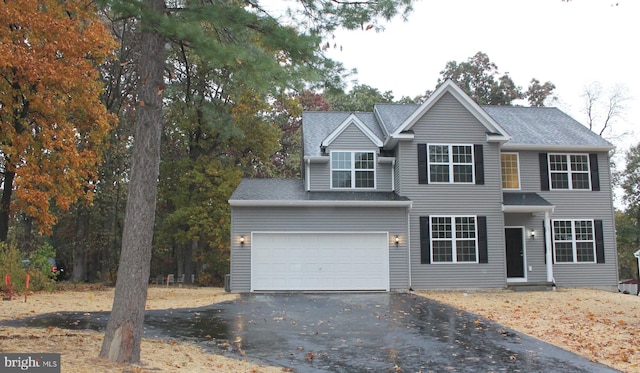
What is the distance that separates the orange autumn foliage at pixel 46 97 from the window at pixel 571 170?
55.3ft

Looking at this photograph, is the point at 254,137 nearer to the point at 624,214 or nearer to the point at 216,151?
the point at 216,151

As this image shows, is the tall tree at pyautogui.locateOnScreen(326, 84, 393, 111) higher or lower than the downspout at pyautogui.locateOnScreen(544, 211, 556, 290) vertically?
higher

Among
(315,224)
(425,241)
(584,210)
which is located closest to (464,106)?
(425,241)

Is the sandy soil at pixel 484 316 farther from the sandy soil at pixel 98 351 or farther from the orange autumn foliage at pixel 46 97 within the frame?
the orange autumn foliage at pixel 46 97

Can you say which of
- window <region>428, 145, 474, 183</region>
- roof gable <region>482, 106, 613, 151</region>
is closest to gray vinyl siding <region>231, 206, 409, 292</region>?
window <region>428, 145, 474, 183</region>

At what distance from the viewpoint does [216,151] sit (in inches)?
1062

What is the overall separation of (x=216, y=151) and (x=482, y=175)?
1346 cm

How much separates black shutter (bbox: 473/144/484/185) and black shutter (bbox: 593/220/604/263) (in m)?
5.09

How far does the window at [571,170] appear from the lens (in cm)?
2081

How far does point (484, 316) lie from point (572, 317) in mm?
1976

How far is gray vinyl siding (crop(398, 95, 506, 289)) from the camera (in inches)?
738

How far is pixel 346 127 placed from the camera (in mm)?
19953

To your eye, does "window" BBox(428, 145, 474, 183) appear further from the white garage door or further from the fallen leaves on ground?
the fallen leaves on ground

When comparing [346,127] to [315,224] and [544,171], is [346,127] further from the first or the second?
[544,171]
